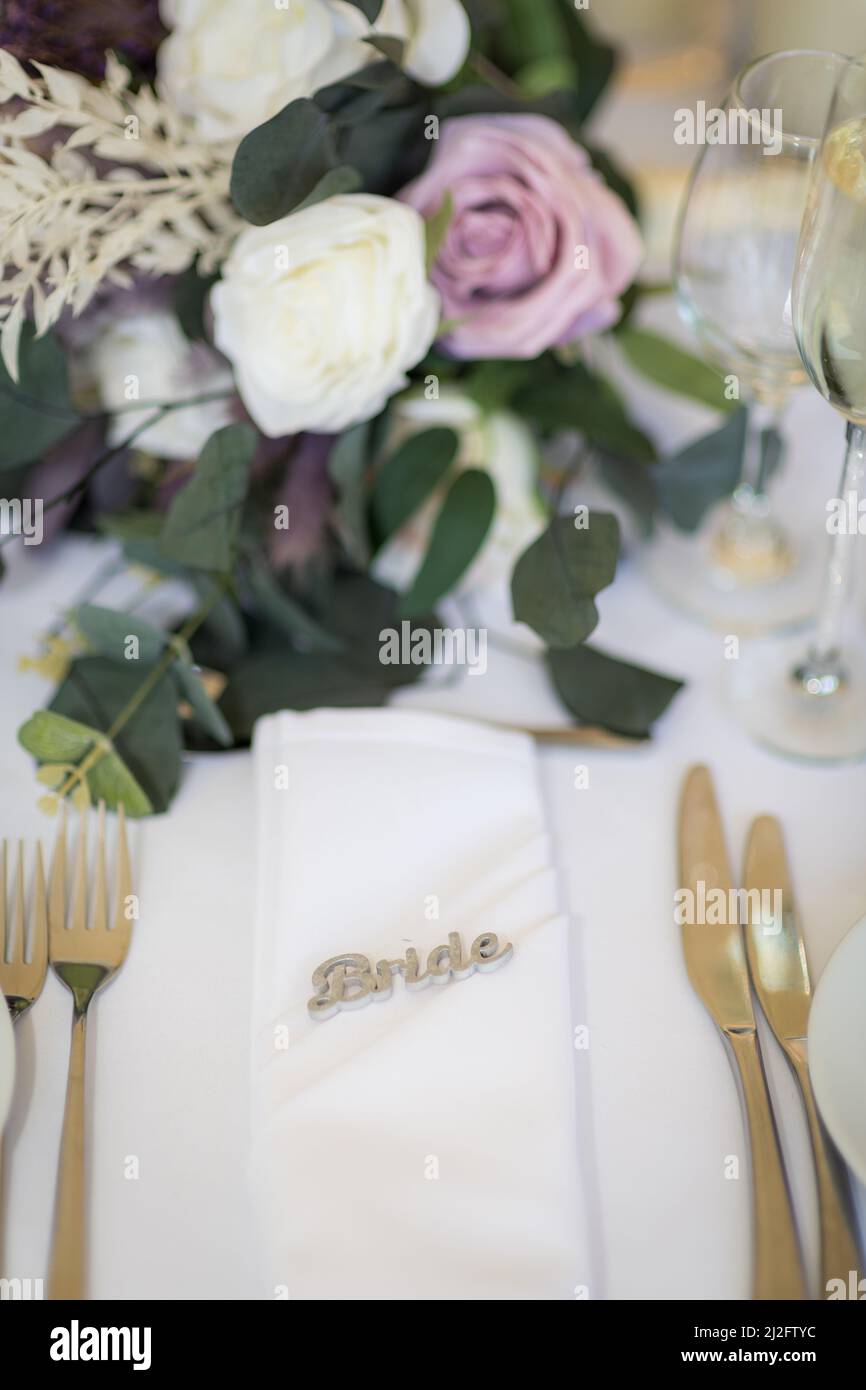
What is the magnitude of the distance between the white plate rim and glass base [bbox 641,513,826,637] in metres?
0.34

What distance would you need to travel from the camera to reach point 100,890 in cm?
71

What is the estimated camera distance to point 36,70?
2.32 ft

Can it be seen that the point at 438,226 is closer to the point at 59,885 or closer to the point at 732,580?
the point at 732,580

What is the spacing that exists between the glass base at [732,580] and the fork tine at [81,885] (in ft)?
1.52

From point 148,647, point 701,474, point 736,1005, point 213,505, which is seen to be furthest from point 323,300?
point 736,1005

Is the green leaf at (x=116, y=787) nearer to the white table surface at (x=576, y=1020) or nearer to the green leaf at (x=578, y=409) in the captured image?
the white table surface at (x=576, y=1020)

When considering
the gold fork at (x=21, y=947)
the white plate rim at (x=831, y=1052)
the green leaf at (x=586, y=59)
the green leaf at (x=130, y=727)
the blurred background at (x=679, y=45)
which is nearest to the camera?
the white plate rim at (x=831, y=1052)

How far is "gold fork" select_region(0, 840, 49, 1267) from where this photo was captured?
66 centimetres

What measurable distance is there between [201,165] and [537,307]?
23 cm

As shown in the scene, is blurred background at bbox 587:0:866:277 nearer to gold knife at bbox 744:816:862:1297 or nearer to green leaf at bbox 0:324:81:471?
green leaf at bbox 0:324:81:471

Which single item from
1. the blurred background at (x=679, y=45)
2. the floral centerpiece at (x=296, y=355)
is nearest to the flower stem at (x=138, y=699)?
the floral centerpiece at (x=296, y=355)

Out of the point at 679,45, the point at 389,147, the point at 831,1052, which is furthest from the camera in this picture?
the point at 679,45

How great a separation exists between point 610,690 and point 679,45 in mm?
1212

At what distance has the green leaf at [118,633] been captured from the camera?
0.78 meters
